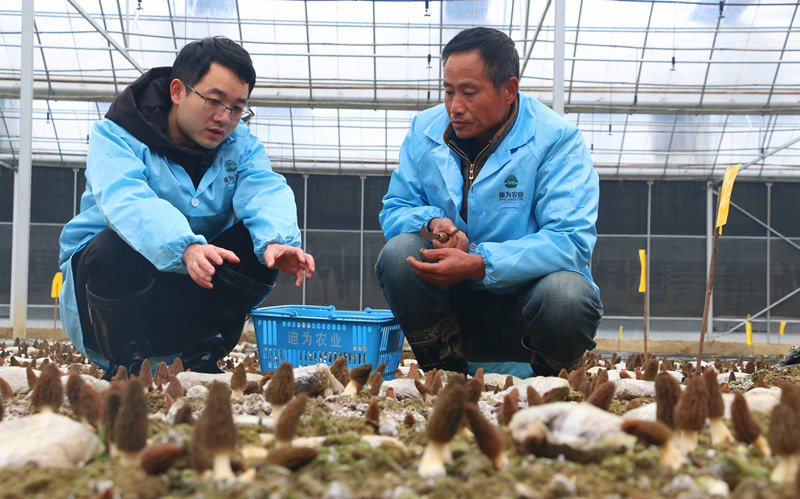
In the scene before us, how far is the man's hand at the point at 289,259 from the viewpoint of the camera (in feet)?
9.31

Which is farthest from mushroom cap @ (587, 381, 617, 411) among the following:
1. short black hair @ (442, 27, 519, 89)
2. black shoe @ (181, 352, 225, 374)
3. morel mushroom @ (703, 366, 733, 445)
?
black shoe @ (181, 352, 225, 374)

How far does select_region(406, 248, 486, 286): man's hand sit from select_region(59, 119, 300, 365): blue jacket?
0.67 m

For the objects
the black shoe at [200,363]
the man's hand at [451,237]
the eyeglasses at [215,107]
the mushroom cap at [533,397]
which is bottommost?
the black shoe at [200,363]

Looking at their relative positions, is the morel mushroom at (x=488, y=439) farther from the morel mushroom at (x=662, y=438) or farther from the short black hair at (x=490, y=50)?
the short black hair at (x=490, y=50)

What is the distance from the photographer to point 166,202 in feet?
9.17

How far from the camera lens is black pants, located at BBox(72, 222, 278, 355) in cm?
297

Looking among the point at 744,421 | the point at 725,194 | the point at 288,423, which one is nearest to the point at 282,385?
the point at 288,423

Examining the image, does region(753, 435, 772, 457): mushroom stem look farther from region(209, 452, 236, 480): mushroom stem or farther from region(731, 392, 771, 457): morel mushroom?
region(209, 452, 236, 480): mushroom stem

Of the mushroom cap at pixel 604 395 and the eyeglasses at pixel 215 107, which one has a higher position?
the eyeglasses at pixel 215 107

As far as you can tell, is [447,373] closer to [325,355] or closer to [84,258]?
[325,355]

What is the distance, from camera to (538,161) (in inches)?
119

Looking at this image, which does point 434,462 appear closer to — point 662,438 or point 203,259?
point 662,438

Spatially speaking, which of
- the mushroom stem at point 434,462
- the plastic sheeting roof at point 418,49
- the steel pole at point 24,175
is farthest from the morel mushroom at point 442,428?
the plastic sheeting roof at point 418,49

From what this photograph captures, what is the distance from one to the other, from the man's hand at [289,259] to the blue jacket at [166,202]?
0.34 ft
